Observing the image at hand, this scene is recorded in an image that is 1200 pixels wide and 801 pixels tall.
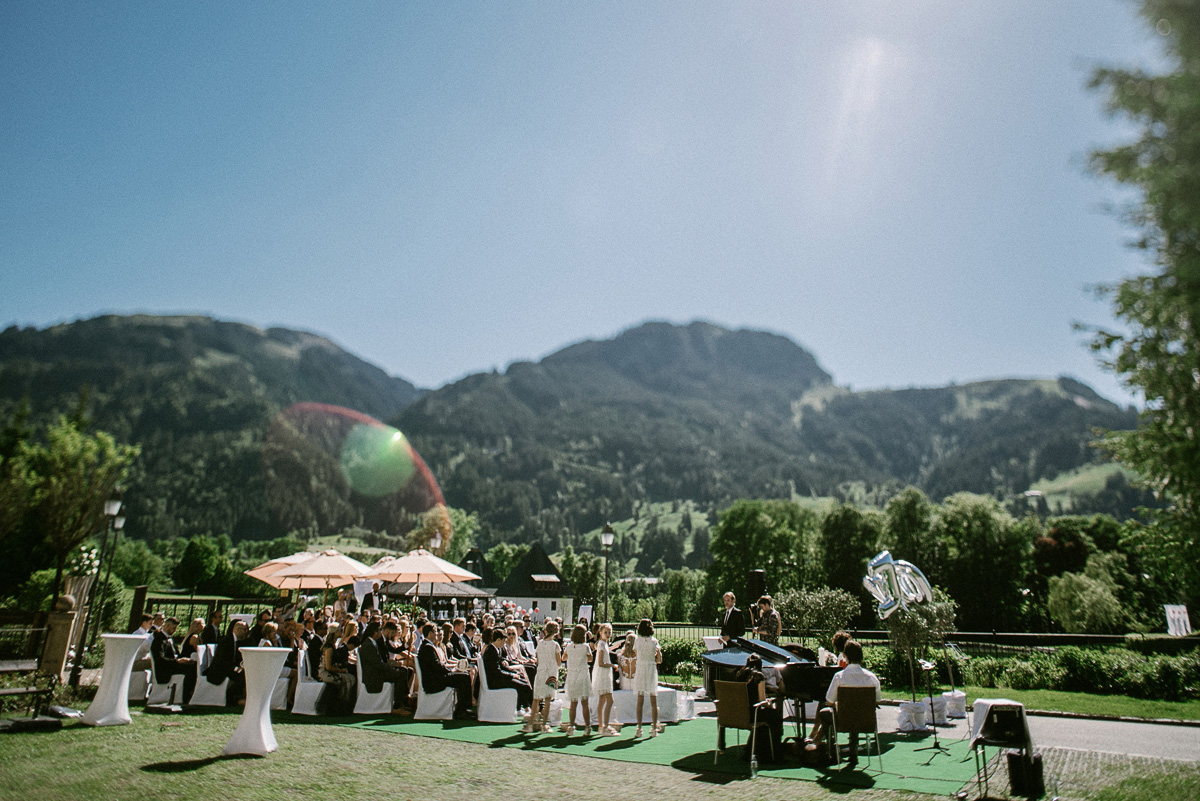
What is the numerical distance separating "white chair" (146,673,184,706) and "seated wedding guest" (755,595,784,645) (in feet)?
33.8

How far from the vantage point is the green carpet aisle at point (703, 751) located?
308 inches

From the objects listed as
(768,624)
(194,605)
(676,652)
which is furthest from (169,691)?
(676,652)

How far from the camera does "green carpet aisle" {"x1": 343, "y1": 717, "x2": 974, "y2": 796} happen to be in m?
7.81

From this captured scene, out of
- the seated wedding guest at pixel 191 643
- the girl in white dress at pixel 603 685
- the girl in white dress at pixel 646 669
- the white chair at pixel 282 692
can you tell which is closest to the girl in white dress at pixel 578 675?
the girl in white dress at pixel 603 685

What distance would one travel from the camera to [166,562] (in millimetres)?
121438

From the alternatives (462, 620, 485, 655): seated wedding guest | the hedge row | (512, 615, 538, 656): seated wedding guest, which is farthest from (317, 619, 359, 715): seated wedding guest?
the hedge row

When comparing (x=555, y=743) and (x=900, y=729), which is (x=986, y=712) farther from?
(x=555, y=743)

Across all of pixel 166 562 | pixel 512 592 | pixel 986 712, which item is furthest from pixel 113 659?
pixel 166 562

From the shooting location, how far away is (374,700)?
1152cm

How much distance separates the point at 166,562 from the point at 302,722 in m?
138

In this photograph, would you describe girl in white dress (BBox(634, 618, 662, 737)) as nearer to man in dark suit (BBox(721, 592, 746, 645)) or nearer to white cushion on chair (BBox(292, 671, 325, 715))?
man in dark suit (BBox(721, 592, 746, 645))

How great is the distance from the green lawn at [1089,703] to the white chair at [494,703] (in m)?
9.96

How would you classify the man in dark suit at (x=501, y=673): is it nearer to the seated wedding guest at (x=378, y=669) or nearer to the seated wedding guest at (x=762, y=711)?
the seated wedding guest at (x=378, y=669)

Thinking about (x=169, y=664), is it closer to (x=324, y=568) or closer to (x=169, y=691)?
(x=169, y=691)
